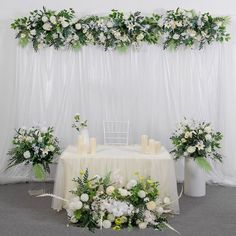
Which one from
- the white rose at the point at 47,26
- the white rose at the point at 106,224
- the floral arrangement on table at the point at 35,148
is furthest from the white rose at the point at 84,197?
the white rose at the point at 47,26

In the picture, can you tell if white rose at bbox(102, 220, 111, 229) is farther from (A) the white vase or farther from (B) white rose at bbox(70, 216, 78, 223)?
(A) the white vase

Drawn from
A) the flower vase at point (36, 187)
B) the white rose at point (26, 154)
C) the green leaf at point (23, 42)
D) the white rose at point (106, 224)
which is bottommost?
the white rose at point (106, 224)

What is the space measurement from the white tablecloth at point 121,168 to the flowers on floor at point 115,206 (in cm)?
27

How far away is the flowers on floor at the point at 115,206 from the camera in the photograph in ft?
9.66

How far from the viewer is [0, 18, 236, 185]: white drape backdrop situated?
14.8 ft

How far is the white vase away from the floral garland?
1599 millimetres

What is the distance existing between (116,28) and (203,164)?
2.05 m

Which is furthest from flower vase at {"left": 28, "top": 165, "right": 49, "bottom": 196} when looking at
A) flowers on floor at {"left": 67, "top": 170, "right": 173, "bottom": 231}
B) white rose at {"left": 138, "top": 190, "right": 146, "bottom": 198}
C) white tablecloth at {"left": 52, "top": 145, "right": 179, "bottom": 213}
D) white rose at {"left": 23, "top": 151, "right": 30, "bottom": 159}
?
white rose at {"left": 138, "top": 190, "right": 146, "bottom": 198}

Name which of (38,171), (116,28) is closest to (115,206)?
(38,171)

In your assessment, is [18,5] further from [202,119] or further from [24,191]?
[202,119]

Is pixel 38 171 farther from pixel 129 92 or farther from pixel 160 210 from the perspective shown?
pixel 129 92

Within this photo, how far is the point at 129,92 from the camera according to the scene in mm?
4566

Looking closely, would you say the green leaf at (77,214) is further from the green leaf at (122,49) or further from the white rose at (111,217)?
the green leaf at (122,49)

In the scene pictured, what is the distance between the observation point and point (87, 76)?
4527mm
